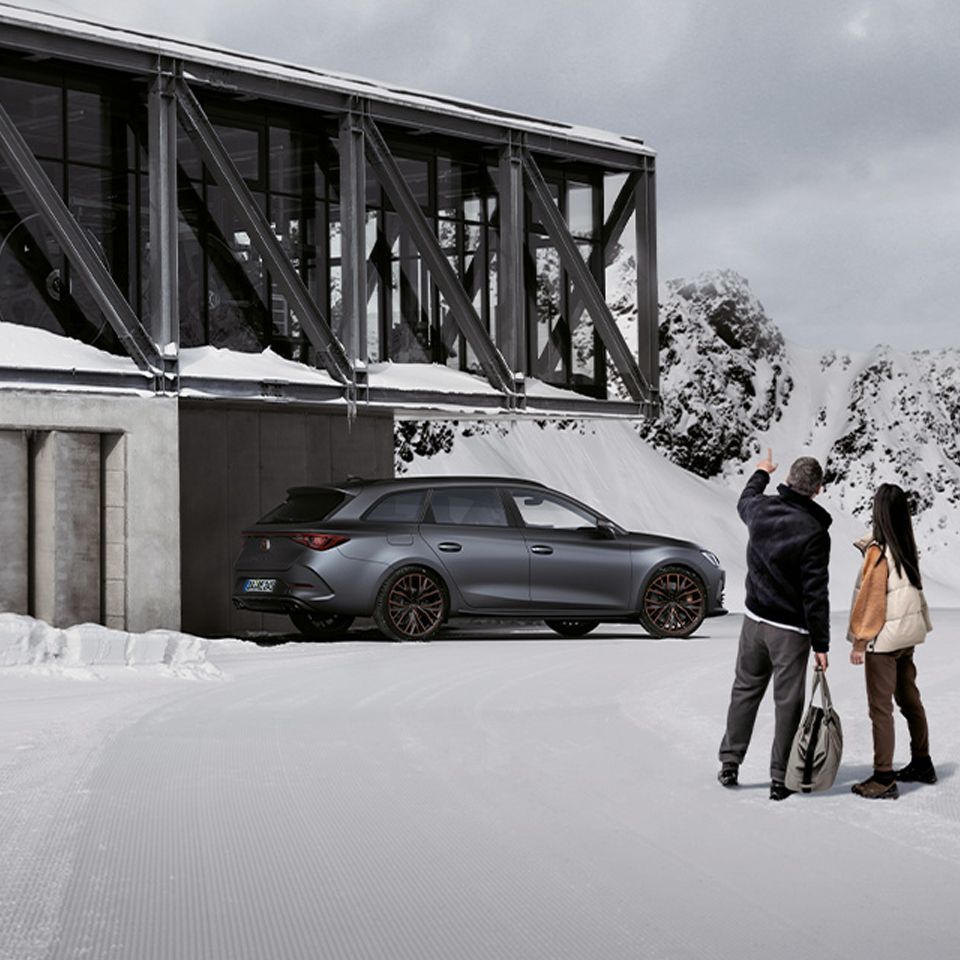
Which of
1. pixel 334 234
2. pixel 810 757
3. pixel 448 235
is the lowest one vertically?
pixel 810 757

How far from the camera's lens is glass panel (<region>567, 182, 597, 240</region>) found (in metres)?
28.7

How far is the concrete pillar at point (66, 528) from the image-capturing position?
63.9 feet

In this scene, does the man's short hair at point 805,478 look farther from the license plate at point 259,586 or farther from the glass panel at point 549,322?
the glass panel at point 549,322

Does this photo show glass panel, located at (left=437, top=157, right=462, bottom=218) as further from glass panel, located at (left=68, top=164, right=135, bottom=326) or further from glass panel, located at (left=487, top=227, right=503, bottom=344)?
glass panel, located at (left=68, top=164, right=135, bottom=326)

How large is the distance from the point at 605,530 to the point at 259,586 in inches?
144

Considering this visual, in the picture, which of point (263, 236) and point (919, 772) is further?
point (263, 236)

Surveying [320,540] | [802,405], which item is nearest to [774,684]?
[320,540]

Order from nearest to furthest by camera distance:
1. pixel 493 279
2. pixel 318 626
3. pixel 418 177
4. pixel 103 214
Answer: pixel 318 626, pixel 103 214, pixel 418 177, pixel 493 279

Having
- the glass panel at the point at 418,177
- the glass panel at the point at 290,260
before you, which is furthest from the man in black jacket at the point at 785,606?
the glass panel at the point at 418,177

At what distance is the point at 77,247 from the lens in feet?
67.3

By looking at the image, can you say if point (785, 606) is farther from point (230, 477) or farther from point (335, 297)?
point (335, 297)

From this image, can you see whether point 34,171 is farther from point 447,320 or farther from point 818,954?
point 818,954

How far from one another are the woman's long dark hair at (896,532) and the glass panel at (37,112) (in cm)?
1507

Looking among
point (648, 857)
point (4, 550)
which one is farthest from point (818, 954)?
point (4, 550)
